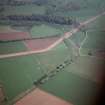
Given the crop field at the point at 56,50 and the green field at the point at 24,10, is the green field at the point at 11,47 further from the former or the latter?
the green field at the point at 24,10

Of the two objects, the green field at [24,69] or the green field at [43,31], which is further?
the green field at [43,31]

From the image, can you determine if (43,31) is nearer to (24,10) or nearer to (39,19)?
(39,19)

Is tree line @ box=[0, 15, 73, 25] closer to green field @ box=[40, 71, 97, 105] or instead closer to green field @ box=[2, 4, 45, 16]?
green field @ box=[2, 4, 45, 16]

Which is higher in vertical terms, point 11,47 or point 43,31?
point 43,31

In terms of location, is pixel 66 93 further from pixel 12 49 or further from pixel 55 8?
pixel 55 8

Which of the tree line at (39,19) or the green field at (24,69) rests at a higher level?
the tree line at (39,19)

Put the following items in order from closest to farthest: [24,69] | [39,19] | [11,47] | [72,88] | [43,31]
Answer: [72,88] → [24,69] → [11,47] → [43,31] → [39,19]

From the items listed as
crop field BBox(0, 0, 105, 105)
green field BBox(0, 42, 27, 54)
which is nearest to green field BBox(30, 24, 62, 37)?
crop field BBox(0, 0, 105, 105)

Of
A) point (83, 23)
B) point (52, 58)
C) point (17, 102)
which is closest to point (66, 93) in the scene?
point (17, 102)

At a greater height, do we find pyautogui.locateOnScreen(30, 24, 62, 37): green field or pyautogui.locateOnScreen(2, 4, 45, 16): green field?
pyautogui.locateOnScreen(2, 4, 45, 16): green field

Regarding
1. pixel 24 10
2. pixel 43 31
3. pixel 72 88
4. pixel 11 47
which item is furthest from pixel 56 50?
pixel 24 10

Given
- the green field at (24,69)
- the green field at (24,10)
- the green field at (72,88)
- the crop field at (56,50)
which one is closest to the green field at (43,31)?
the crop field at (56,50)

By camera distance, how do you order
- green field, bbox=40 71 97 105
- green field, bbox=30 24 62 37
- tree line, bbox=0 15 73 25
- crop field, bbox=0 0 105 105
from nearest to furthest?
green field, bbox=40 71 97 105 < crop field, bbox=0 0 105 105 < green field, bbox=30 24 62 37 < tree line, bbox=0 15 73 25
